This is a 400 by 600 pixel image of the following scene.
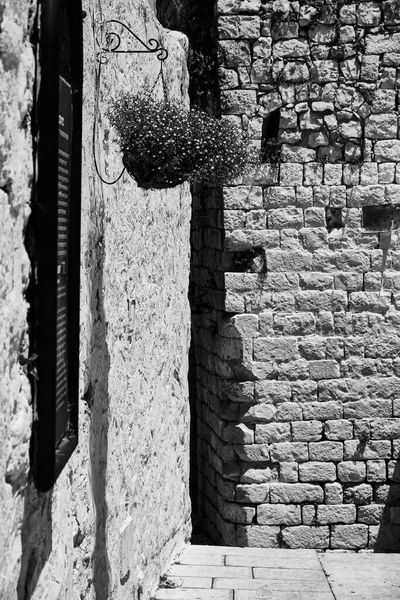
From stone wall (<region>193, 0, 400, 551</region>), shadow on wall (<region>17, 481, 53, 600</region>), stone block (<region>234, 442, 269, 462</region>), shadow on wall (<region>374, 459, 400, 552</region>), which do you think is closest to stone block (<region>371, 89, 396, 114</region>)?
stone wall (<region>193, 0, 400, 551</region>)

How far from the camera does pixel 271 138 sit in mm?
7086

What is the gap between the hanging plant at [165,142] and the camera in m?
3.73

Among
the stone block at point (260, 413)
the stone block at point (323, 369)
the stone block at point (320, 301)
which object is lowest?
the stone block at point (260, 413)

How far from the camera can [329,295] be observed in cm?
708

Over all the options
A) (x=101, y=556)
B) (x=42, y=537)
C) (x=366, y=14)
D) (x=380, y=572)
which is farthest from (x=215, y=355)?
(x=42, y=537)

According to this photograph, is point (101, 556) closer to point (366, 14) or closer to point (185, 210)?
point (185, 210)

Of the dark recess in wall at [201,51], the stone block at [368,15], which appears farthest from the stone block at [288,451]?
the stone block at [368,15]

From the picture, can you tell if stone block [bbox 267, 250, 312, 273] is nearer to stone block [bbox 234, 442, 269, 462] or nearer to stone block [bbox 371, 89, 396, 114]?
stone block [bbox 371, 89, 396, 114]

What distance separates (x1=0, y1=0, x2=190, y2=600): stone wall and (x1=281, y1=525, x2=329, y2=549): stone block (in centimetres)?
105

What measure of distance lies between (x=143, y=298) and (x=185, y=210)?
1.85 metres

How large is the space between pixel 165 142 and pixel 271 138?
137 inches

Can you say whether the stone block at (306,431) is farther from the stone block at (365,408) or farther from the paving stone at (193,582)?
the paving stone at (193,582)

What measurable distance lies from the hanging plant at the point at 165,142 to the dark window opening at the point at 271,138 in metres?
3.06

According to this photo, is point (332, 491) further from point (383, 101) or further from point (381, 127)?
point (383, 101)
